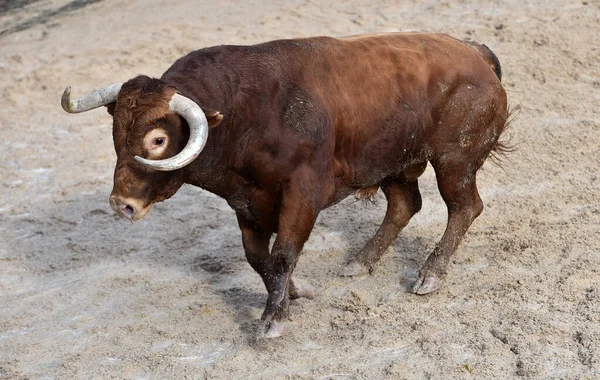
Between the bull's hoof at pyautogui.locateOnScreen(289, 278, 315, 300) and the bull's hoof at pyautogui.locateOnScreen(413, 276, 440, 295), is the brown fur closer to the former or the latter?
the bull's hoof at pyautogui.locateOnScreen(413, 276, 440, 295)

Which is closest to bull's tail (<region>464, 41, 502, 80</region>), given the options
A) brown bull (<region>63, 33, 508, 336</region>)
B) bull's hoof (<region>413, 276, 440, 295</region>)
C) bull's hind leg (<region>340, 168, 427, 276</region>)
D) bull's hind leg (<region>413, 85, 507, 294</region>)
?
brown bull (<region>63, 33, 508, 336</region>)

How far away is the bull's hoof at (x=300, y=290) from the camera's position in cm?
641

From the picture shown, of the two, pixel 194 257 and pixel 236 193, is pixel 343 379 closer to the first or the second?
pixel 236 193

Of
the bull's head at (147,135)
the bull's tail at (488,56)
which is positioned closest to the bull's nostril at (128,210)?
the bull's head at (147,135)

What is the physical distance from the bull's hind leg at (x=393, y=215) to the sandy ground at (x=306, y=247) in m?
0.15

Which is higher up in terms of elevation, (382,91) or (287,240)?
(382,91)

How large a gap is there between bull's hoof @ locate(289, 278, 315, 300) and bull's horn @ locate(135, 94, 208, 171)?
147 centimetres

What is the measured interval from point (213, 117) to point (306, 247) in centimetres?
216

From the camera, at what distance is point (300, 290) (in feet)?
21.1

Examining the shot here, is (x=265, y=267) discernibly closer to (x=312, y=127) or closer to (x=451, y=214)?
(x=312, y=127)

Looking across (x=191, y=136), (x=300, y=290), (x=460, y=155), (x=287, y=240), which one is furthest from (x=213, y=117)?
(x=460, y=155)

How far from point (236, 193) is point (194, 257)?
5.17ft

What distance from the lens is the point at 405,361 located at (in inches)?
221

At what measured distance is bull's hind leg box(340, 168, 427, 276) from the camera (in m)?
6.93
